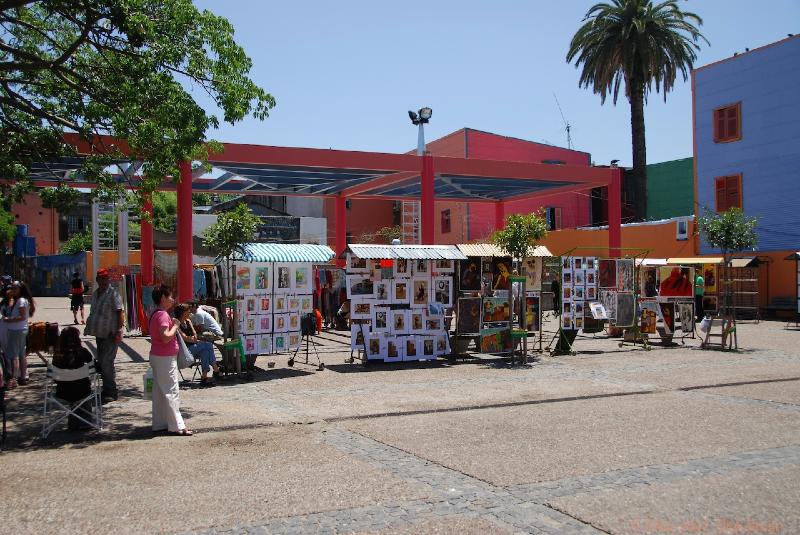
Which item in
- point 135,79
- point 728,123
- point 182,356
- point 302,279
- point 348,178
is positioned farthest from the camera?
point 728,123

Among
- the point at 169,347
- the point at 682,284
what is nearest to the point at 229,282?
the point at 169,347

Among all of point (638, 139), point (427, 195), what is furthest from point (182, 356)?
point (638, 139)

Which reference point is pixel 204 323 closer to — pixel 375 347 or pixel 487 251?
pixel 375 347

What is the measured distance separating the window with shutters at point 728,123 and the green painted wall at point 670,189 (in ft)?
33.5

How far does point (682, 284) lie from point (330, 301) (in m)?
10.8

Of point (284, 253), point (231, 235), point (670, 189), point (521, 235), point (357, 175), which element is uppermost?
point (670, 189)

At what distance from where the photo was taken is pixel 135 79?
1086 centimetres

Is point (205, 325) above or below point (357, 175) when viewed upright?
below

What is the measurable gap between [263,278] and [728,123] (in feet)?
83.9

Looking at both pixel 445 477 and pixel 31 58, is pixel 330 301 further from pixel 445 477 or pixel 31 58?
pixel 445 477

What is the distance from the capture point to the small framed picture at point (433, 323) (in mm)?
14797

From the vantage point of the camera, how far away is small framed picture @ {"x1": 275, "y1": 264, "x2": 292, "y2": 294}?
1330 cm

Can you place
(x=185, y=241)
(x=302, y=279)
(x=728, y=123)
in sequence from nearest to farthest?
A: (x=302, y=279) → (x=185, y=241) → (x=728, y=123)

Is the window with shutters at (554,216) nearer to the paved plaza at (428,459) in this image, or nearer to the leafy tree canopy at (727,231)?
the leafy tree canopy at (727,231)
